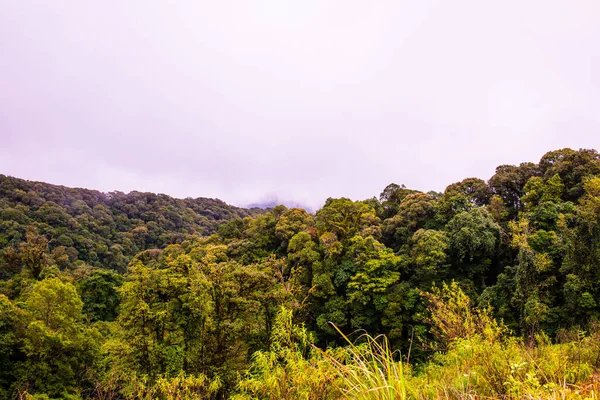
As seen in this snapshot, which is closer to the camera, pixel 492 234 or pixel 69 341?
pixel 69 341

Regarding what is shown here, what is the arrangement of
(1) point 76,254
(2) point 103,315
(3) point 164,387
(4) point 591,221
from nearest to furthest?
(3) point 164,387, (4) point 591,221, (2) point 103,315, (1) point 76,254

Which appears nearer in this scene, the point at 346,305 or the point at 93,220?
the point at 346,305

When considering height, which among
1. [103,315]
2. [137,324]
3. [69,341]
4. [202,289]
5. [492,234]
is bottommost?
[103,315]

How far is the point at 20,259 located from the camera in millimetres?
24594

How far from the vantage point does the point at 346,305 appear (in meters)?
16.9

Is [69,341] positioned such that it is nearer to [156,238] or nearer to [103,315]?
[103,315]

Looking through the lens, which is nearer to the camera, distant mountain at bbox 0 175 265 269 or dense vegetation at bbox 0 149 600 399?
dense vegetation at bbox 0 149 600 399

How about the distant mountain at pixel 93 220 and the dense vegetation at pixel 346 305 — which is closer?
the dense vegetation at pixel 346 305

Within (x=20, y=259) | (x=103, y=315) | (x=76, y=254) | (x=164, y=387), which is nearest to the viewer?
A: (x=164, y=387)

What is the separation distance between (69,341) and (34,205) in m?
48.6

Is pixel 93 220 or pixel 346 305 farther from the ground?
pixel 93 220

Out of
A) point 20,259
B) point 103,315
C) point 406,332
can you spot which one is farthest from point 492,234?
point 20,259

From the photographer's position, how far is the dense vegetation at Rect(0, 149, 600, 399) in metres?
5.35

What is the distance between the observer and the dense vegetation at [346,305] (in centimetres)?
535
